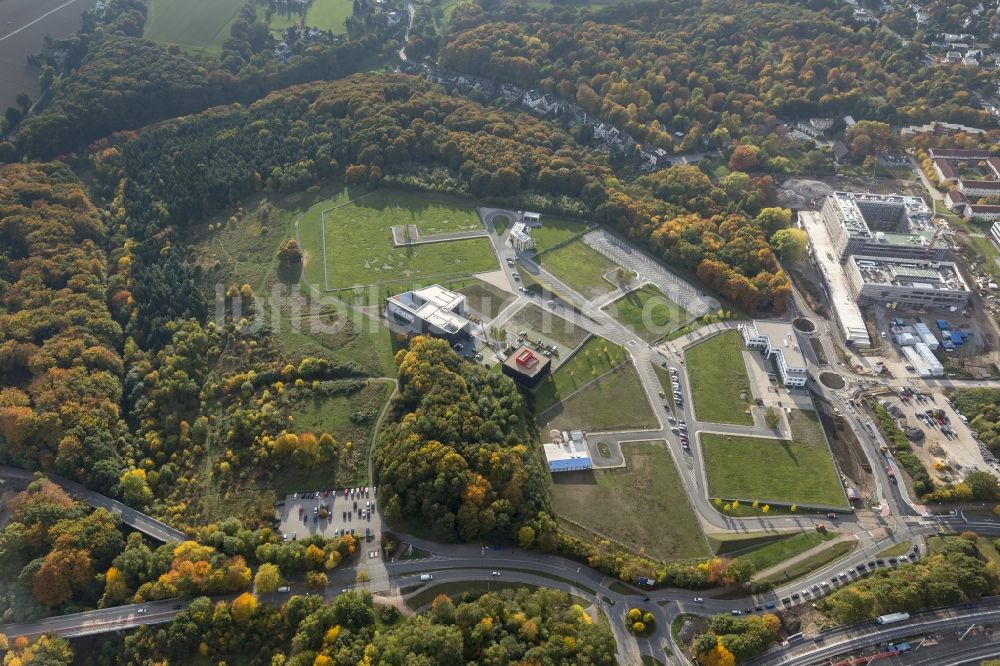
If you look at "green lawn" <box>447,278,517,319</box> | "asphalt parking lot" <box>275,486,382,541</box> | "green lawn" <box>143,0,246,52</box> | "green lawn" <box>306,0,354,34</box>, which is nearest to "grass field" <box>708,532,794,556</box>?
"asphalt parking lot" <box>275,486,382,541</box>

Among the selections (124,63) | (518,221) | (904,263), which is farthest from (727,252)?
(124,63)

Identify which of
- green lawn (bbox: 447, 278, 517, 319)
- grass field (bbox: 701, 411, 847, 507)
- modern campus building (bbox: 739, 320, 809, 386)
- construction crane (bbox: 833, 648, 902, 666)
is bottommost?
construction crane (bbox: 833, 648, 902, 666)

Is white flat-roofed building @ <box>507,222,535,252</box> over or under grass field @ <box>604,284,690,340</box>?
over

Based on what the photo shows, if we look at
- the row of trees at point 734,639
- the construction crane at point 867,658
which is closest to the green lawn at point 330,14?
the row of trees at point 734,639

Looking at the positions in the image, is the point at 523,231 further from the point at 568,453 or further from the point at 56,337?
the point at 56,337

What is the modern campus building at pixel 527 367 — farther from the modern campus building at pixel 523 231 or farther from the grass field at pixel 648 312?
the modern campus building at pixel 523 231

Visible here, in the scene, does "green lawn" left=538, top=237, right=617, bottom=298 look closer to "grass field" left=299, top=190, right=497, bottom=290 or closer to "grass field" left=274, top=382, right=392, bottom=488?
"grass field" left=299, top=190, right=497, bottom=290
